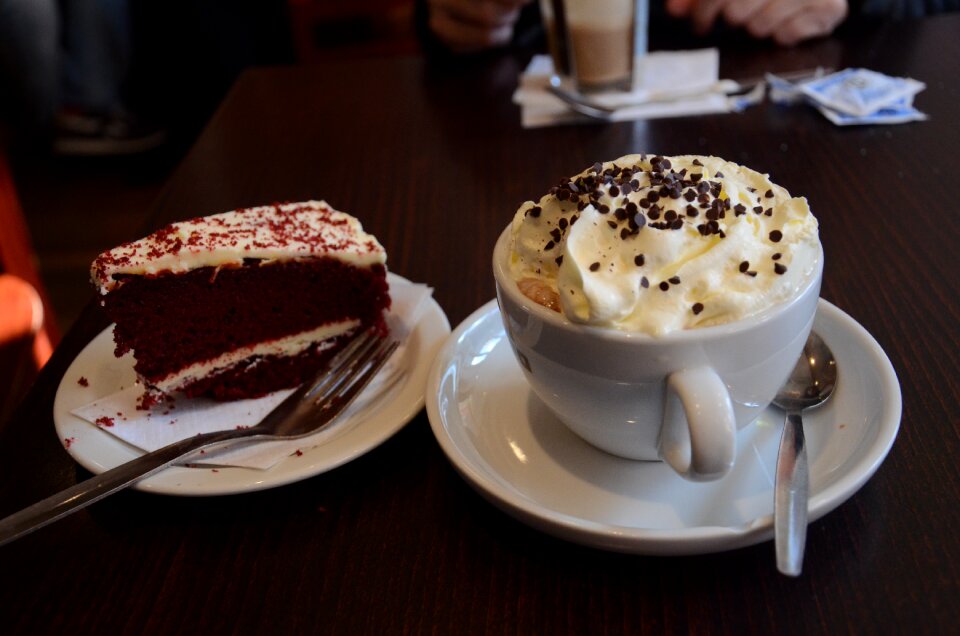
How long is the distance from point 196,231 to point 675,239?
30.3 inches

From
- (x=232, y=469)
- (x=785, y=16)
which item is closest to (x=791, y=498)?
(x=232, y=469)

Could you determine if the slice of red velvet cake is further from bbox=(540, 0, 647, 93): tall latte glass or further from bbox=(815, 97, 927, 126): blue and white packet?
bbox=(815, 97, 927, 126): blue and white packet

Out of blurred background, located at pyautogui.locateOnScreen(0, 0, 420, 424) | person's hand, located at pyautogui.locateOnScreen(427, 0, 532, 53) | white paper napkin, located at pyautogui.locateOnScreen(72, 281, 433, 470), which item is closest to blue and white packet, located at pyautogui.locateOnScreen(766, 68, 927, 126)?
person's hand, located at pyautogui.locateOnScreen(427, 0, 532, 53)

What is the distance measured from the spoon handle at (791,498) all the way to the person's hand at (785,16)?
163cm

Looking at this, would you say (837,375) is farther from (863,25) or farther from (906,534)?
(863,25)

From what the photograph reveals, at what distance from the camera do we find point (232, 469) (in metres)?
0.88

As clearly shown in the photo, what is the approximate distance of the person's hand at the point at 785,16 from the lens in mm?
2109

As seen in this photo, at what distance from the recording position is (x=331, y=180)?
1.73m

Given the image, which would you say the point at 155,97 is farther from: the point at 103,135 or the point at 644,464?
the point at 644,464

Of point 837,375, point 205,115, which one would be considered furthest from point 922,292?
point 205,115

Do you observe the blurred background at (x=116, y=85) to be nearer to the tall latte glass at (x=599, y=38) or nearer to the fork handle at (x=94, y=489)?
the tall latte glass at (x=599, y=38)

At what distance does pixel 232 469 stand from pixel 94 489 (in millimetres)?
140

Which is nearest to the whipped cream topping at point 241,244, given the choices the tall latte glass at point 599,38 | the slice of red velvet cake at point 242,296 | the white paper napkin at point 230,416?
the slice of red velvet cake at point 242,296

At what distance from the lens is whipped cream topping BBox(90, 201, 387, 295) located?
114cm
